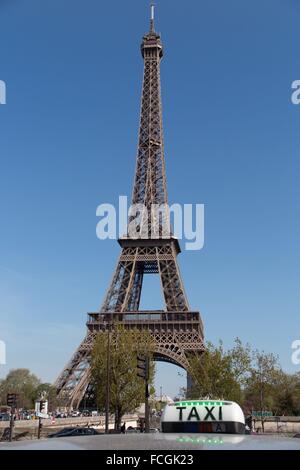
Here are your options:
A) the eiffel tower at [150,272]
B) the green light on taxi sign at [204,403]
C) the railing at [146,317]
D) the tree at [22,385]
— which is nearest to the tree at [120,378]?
the eiffel tower at [150,272]

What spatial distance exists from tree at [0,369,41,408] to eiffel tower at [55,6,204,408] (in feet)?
122

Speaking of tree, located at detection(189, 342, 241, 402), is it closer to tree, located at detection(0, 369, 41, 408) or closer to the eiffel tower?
the eiffel tower

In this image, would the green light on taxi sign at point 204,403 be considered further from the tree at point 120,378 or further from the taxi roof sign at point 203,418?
the tree at point 120,378

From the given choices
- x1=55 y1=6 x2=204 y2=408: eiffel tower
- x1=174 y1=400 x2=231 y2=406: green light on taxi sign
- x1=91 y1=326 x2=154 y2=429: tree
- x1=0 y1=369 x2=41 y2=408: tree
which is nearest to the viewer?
x1=174 y1=400 x2=231 y2=406: green light on taxi sign

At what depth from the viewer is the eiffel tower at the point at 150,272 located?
69.8 meters

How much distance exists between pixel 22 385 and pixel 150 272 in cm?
5646

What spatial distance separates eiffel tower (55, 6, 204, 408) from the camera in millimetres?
69812

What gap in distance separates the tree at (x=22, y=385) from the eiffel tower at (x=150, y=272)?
1464 inches

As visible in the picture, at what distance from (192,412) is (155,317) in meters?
66.8

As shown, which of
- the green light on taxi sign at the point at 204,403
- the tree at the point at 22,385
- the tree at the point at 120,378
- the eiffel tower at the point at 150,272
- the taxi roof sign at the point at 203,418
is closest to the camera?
the taxi roof sign at the point at 203,418

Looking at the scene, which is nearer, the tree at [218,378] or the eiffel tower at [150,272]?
the tree at [218,378]

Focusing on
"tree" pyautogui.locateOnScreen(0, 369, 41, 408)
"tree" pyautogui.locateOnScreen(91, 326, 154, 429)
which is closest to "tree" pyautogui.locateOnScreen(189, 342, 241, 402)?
"tree" pyautogui.locateOnScreen(91, 326, 154, 429)

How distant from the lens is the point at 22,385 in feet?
404
